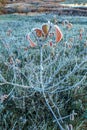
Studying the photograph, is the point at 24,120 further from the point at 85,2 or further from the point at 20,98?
the point at 85,2

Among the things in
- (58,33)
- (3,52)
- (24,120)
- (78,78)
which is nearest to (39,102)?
(24,120)

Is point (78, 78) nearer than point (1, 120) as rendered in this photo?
No

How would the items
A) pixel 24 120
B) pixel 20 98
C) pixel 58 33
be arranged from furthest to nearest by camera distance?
pixel 20 98, pixel 24 120, pixel 58 33

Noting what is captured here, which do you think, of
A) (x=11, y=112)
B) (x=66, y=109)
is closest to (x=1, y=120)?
(x=11, y=112)

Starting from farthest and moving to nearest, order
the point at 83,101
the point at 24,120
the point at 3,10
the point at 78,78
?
the point at 3,10
the point at 78,78
the point at 83,101
the point at 24,120

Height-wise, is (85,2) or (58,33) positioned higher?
(58,33)

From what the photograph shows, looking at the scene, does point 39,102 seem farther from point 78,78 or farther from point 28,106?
point 78,78

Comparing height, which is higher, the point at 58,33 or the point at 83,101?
the point at 58,33

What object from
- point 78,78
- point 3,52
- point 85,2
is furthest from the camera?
point 85,2

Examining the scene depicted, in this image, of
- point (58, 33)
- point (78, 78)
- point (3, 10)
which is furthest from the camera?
point (3, 10)
